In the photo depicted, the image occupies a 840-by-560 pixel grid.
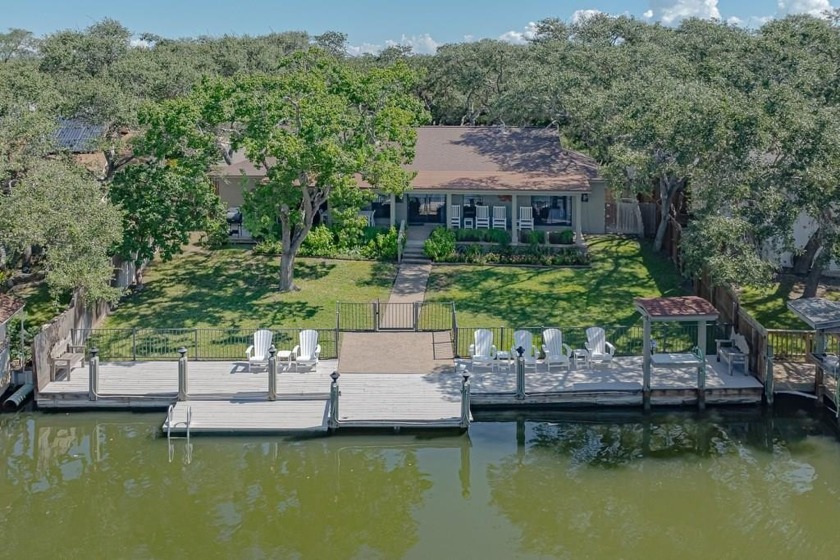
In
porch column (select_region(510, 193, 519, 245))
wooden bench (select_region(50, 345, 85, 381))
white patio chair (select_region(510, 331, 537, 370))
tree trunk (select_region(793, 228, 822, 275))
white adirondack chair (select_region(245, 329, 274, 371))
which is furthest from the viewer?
porch column (select_region(510, 193, 519, 245))

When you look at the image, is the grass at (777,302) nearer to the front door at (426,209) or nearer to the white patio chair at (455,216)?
the white patio chair at (455,216)

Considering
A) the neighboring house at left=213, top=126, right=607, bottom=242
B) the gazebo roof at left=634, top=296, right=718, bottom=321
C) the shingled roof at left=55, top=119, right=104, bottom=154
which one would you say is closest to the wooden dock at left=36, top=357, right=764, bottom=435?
the gazebo roof at left=634, top=296, right=718, bottom=321

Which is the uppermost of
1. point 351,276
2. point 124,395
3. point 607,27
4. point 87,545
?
point 607,27

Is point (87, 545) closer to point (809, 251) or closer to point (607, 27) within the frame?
point (809, 251)

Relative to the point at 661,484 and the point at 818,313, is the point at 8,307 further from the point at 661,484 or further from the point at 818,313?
the point at 818,313

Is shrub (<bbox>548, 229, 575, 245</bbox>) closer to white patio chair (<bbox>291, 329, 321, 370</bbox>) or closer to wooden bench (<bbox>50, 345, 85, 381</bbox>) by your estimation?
white patio chair (<bbox>291, 329, 321, 370</bbox>)

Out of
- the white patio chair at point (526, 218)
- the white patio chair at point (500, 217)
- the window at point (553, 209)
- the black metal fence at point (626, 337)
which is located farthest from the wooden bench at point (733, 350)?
the white patio chair at point (500, 217)

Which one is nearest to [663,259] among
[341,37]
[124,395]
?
[124,395]
